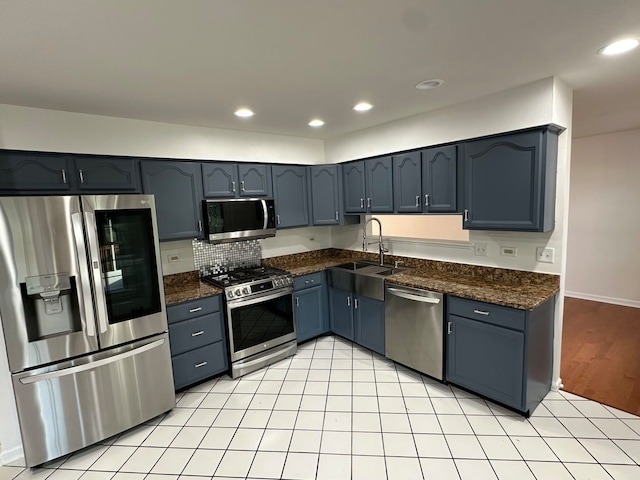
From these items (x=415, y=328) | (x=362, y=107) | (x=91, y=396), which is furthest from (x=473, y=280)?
(x=91, y=396)

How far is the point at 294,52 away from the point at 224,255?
234 centimetres

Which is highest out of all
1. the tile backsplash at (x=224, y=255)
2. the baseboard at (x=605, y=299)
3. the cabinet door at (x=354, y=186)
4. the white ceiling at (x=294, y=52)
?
the white ceiling at (x=294, y=52)

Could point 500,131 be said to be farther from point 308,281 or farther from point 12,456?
point 12,456

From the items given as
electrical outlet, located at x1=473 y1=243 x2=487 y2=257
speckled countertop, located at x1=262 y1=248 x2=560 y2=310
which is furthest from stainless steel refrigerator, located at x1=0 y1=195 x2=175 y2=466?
electrical outlet, located at x1=473 y1=243 x2=487 y2=257

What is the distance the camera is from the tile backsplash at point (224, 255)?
3344 millimetres

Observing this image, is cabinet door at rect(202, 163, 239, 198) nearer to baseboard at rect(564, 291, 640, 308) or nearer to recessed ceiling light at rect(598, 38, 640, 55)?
recessed ceiling light at rect(598, 38, 640, 55)

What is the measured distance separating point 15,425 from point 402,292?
298 cm

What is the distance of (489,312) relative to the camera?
236 cm

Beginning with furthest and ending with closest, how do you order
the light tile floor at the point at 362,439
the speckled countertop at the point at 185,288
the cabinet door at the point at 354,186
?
the cabinet door at the point at 354,186 → the speckled countertop at the point at 185,288 → the light tile floor at the point at 362,439

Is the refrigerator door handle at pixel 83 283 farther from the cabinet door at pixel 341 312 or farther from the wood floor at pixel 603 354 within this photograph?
the wood floor at pixel 603 354

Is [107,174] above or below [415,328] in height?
above

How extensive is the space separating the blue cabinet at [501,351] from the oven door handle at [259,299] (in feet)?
5.08

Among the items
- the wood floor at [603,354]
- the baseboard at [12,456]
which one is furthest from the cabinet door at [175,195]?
the wood floor at [603,354]

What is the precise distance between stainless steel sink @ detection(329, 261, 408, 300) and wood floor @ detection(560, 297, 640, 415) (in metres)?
1.71
